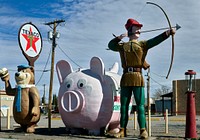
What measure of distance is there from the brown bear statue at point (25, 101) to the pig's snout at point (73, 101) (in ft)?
4.68

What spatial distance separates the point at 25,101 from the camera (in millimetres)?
13867

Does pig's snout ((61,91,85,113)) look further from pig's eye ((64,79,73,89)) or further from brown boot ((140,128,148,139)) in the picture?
brown boot ((140,128,148,139))

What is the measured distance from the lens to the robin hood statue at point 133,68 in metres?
12.2

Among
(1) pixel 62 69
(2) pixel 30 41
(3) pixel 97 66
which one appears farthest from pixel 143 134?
(2) pixel 30 41

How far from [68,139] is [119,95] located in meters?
2.41

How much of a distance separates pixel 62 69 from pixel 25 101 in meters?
1.82

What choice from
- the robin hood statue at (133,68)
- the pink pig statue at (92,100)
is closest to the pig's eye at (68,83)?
the pink pig statue at (92,100)

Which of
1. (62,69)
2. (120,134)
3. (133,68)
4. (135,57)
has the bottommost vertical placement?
(120,134)

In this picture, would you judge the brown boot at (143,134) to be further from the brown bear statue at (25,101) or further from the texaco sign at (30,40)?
the texaco sign at (30,40)

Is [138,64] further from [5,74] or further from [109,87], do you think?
[5,74]

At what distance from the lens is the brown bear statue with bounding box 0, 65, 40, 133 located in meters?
13.8

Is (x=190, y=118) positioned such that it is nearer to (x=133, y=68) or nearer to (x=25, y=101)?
(x=133, y=68)

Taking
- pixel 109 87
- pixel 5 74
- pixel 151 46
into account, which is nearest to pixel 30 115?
pixel 5 74

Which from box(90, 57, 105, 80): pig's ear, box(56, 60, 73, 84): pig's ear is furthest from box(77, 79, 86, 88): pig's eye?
box(56, 60, 73, 84): pig's ear
